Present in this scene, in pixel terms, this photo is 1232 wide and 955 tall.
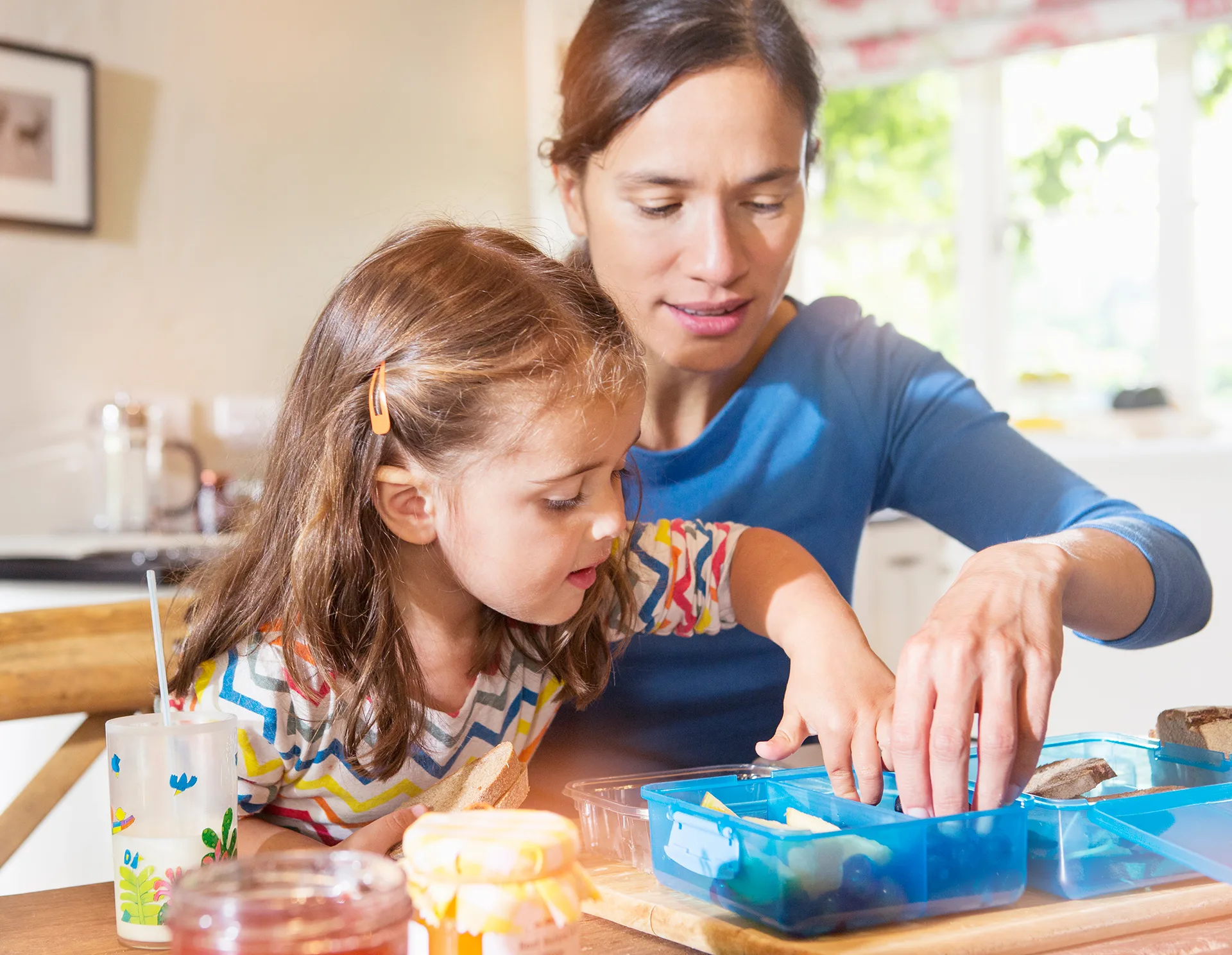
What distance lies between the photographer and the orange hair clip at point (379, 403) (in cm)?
93

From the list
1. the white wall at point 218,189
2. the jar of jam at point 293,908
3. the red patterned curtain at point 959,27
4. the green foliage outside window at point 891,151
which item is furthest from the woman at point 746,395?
the green foliage outside window at point 891,151

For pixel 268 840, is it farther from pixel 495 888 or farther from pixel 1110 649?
pixel 1110 649

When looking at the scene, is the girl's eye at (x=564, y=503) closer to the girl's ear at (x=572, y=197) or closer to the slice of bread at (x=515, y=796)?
the slice of bread at (x=515, y=796)


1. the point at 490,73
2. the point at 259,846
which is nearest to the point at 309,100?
the point at 490,73

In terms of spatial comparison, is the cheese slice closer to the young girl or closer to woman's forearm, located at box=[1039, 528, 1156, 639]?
the young girl

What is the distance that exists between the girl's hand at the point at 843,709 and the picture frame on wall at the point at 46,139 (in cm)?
237

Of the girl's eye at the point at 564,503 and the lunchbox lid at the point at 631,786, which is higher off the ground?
the girl's eye at the point at 564,503

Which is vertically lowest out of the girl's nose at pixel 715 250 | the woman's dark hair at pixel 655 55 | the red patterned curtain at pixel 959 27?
the girl's nose at pixel 715 250

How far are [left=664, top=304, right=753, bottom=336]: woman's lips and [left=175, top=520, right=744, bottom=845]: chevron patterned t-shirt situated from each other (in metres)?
0.21

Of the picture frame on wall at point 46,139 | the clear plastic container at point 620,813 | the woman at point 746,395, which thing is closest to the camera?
the clear plastic container at point 620,813

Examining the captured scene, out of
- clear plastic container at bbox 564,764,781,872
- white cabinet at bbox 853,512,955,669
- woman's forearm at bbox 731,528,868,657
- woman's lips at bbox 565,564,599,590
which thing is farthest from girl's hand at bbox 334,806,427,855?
white cabinet at bbox 853,512,955,669

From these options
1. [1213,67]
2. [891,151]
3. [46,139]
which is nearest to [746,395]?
[46,139]

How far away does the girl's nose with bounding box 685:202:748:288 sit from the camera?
125 centimetres

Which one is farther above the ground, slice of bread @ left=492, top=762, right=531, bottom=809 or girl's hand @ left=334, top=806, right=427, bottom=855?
slice of bread @ left=492, top=762, right=531, bottom=809
